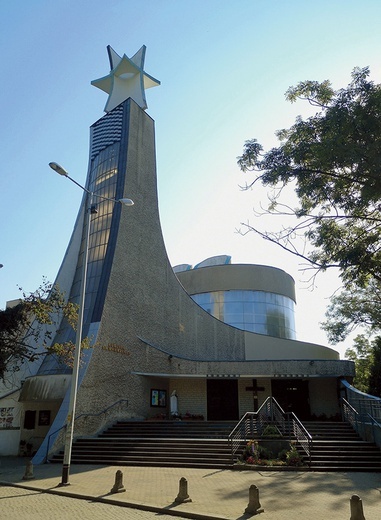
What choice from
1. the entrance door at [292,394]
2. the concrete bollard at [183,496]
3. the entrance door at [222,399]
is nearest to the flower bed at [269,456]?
the concrete bollard at [183,496]

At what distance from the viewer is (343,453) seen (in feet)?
45.5

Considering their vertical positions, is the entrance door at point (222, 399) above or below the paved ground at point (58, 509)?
above

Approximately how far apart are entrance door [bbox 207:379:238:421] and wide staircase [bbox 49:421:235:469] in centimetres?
514

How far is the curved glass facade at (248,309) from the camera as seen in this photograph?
3697 cm

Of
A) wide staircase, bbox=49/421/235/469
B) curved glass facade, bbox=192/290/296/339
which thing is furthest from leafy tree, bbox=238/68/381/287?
curved glass facade, bbox=192/290/296/339

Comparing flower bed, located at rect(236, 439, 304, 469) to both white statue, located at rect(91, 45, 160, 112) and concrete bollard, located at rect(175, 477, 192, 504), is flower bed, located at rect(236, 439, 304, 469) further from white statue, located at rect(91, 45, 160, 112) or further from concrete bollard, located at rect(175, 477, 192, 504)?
white statue, located at rect(91, 45, 160, 112)

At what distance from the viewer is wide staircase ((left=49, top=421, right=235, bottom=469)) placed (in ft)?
47.5

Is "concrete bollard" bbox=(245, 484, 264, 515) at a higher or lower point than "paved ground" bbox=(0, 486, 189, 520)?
higher

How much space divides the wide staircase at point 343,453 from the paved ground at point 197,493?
0.78 m

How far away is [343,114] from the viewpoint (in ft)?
40.4

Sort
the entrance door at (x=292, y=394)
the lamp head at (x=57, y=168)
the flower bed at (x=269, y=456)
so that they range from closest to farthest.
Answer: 1. the lamp head at (x=57, y=168)
2. the flower bed at (x=269, y=456)
3. the entrance door at (x=292, y=394)

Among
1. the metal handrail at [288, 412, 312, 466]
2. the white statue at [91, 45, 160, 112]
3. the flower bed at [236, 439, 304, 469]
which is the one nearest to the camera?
the flower bed at [236, 439, 304, 469]

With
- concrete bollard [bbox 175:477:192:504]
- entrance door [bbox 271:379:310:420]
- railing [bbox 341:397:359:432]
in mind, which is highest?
entrance door [bbox 271:379:310:420]

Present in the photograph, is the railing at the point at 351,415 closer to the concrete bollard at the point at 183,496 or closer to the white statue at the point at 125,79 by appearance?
the concrete bollard at the point at 183,496
